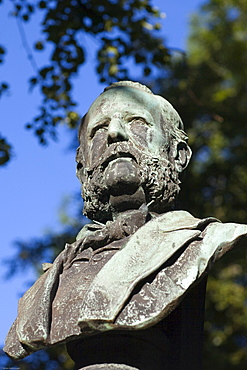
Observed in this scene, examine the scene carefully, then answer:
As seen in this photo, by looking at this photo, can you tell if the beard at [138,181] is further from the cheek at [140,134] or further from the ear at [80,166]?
the ear at [80,166]

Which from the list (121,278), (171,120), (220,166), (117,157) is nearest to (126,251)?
(121,278)

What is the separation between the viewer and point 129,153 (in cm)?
363

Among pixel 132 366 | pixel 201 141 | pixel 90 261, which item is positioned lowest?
pixel 132 366

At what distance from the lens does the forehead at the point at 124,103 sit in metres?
3.78

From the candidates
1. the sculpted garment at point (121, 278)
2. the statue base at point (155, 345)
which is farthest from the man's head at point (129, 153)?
the statue base at point (155, 345)

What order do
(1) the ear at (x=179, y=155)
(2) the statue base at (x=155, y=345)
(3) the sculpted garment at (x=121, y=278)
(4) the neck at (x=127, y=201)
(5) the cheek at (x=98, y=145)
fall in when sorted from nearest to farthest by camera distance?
(3) the sculpted garment at (x=121, y=278), (2) the statue base at (x=155, y=345), (4) the neck at (x=127, y=201), (5) the cheek at (x=98, y=145), (1) the ear at (x=179, y=155)

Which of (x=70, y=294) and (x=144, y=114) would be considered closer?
(x=70, y=294)

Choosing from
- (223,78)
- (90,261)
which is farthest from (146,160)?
(223,78)

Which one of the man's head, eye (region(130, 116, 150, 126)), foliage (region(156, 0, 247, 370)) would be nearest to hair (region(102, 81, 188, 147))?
the man's head

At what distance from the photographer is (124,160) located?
3617mm

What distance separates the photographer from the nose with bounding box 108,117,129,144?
362 centimetres

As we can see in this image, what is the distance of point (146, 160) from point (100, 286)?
804 mm

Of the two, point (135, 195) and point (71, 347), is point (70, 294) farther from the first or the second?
point (135, 195)

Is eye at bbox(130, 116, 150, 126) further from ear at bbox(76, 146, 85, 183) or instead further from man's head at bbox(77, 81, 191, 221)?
ear at bbox(76, 146, 85, 183)
